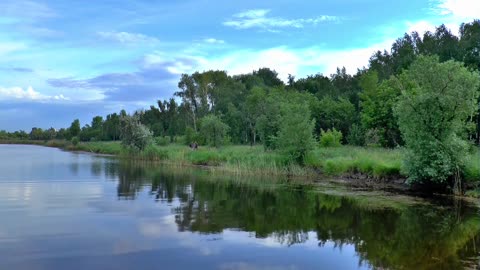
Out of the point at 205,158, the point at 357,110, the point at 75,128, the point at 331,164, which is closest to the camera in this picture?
the point at 331,164

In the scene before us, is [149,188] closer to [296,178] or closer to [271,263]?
[296,178]

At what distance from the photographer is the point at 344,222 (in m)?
17.9

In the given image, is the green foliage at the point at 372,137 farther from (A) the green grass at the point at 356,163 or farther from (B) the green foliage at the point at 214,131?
(B) the green foliage at the point at 214,131

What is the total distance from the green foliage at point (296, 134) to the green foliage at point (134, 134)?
2825 centimetres

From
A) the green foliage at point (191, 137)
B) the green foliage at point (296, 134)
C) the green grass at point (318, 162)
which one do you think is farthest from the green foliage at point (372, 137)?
the green foliage at point (191, 137)

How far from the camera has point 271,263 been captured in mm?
12070

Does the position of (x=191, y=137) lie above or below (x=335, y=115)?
below

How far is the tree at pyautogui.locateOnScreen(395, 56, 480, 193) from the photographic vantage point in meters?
23.7

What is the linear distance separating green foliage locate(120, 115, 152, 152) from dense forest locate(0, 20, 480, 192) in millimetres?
225

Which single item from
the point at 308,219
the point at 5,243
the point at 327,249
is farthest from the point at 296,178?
the point at 5,243

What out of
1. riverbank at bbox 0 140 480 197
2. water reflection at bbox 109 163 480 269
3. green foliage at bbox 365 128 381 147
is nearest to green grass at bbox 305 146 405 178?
riverbank at bbox 0 140 480 197

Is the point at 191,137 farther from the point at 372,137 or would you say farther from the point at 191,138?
the point at 372,137

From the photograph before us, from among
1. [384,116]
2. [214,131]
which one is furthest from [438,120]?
[214,131]

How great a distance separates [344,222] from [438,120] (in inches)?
405
